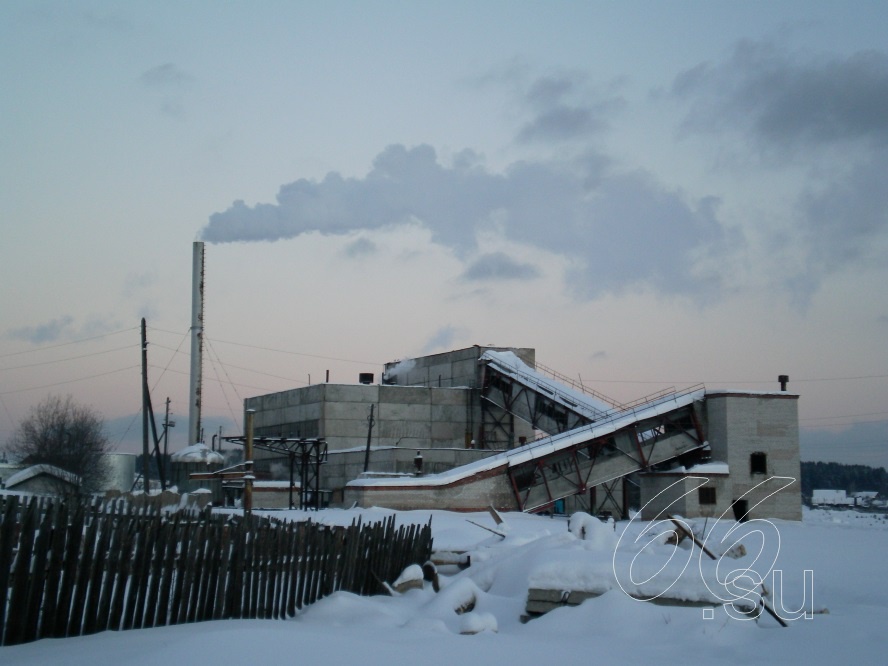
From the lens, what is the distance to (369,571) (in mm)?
13805

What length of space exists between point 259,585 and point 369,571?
273 cm

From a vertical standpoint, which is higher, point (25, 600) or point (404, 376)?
point (404, 376)

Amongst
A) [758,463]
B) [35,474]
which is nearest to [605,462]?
[758,463]

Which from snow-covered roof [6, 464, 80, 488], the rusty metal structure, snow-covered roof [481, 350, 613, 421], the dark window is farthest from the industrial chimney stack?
the dark window

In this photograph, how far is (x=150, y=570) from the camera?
977 cm

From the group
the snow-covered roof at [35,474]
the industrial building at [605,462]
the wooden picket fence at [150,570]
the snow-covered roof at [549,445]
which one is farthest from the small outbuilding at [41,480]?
the wooden picket fence at [150,570]

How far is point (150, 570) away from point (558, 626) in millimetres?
4805

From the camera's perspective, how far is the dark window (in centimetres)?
3778

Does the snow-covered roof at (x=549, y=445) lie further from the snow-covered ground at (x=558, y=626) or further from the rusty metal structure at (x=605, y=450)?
the snow-covered ground at (x=558, y=626)

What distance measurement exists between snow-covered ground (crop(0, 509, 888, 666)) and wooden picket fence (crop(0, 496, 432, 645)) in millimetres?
301

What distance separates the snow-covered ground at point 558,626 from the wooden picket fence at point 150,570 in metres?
0.30

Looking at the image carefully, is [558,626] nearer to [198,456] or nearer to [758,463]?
[758,463]

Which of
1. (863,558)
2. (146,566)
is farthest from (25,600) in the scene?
(863,558)

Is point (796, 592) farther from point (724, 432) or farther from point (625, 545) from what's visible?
point (724, 432)
